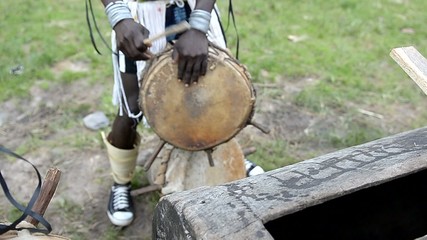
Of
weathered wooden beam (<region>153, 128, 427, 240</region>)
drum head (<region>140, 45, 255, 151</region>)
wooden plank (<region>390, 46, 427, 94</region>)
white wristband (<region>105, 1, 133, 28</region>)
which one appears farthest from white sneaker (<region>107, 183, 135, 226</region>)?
wooden plank (<region>390, 46, 427, 94</region>)

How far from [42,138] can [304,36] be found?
2.11 metres

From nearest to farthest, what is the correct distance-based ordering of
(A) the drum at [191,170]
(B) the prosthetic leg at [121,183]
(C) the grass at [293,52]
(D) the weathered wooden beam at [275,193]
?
(D) the weathered wooden beam at [275,193]
(A) the drum at [191,170]
(B) the prosthetic leg at [121,183]
(C) the grass at [293,52]

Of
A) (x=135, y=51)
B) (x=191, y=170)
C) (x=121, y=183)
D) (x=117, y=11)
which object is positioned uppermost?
(x=117, y=11)

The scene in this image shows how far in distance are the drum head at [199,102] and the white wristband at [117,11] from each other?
0.68ft

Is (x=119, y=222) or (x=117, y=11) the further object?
(x=119, y=222)

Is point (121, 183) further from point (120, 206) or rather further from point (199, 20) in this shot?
point (199, 20)

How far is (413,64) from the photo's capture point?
1776mm

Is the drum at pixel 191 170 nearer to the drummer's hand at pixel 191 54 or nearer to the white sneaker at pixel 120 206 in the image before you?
the white sneaker at pixel 120 206

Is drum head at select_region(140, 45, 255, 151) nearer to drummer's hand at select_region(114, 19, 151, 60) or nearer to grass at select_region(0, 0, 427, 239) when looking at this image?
drummer's hand at select_region(114, 19, 151, 60)

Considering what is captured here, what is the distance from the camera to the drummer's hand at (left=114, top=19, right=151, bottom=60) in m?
2.14

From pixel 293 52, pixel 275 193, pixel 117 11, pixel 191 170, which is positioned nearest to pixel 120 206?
pixel 191 170

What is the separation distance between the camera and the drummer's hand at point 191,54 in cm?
217

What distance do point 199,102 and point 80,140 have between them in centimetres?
129

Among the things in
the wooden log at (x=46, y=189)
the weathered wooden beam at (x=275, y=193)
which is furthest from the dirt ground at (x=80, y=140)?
the weathered wooden beam at (x=275, y=193)
